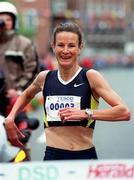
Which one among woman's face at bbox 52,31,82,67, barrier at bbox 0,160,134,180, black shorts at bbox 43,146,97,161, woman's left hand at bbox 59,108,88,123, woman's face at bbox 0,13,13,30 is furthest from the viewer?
woman's face at bbox 0,13,13,30

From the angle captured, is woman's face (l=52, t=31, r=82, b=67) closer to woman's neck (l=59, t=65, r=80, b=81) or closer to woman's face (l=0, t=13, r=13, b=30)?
woman's neck (l=59, t=65, r=80, b=81)

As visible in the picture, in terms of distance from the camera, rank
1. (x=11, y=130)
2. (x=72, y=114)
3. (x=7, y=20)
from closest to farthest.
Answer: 1. (x=72, y=114)
2. (x=11, y=130)
3. (x=7, y=20)

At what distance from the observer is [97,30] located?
103 meters

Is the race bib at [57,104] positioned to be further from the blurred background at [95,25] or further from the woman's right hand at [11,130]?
the blurred background at [95,25]

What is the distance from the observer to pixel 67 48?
4.32 metres

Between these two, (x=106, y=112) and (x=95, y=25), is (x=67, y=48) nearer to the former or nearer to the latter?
(x=106, y=112)

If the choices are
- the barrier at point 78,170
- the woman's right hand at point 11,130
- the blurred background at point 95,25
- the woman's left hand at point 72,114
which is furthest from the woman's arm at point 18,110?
the blurred background at point 95,25

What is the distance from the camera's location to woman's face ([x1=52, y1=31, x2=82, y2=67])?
4332mm

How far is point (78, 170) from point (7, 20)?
3.23 meters

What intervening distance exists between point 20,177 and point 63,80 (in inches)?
37.8

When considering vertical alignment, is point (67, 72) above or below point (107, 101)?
above

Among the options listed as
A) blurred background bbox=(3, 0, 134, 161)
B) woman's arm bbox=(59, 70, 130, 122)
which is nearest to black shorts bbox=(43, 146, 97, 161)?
woman's arm bbox=(59, 70, 130, 122)

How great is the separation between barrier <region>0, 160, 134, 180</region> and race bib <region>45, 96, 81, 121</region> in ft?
2.51

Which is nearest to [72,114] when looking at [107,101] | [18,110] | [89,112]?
[89,112]
